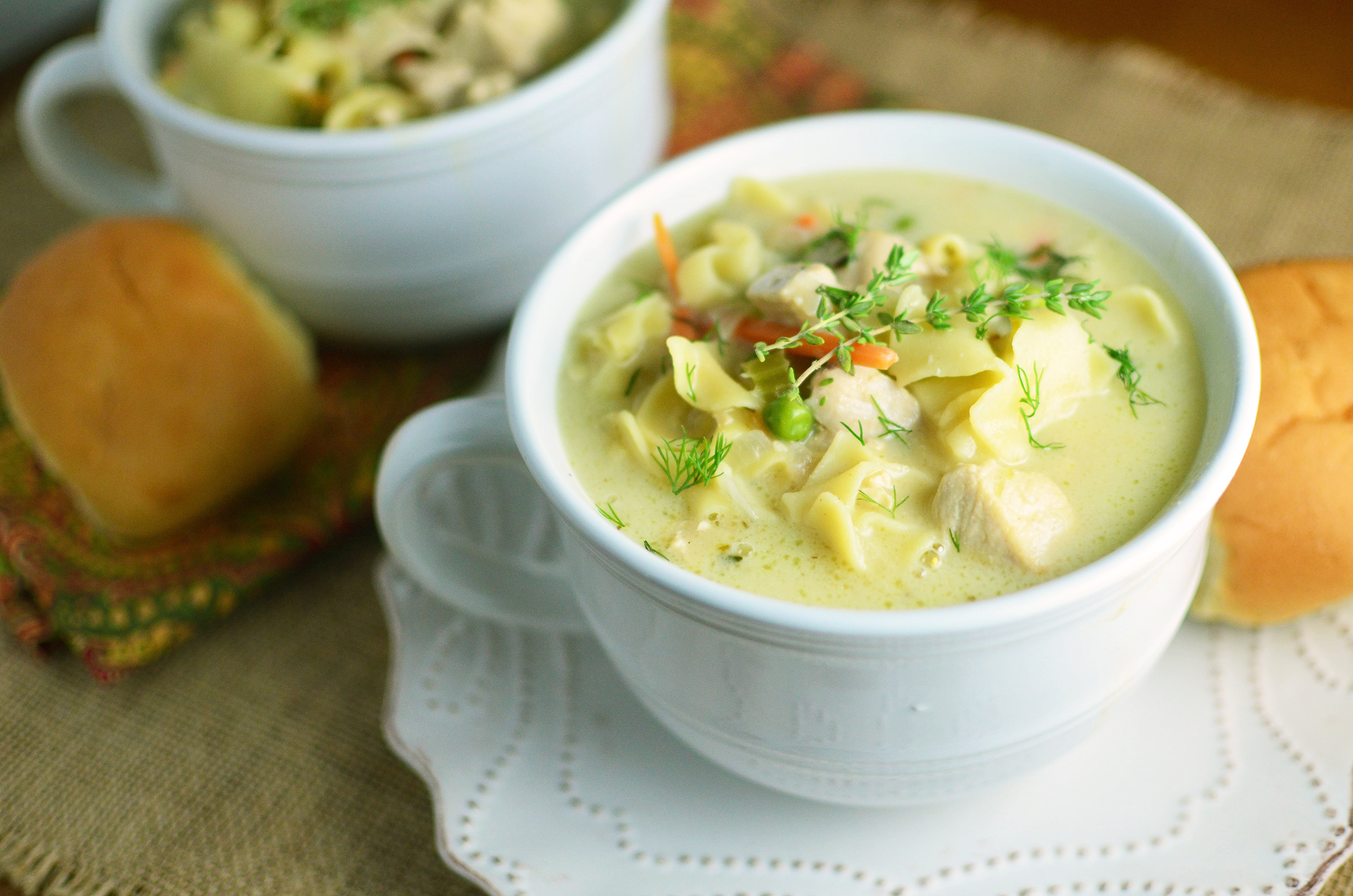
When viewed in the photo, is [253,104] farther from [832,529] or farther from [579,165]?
[832,529]

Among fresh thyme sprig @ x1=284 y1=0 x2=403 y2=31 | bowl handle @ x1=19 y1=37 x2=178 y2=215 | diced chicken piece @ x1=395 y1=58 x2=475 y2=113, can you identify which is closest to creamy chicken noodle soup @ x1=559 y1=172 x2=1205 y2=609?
diced chicken piece @ x1=395 y1=58 x2=475 y2=113

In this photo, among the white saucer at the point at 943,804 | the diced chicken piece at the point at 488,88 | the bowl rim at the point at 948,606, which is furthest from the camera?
the diced chicken piece at the point at 488,88

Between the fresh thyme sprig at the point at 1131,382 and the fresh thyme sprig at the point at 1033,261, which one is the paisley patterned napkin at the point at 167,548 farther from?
the fresh thyme sprig at the point at 1131,382

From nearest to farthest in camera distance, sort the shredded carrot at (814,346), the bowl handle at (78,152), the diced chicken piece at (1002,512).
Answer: the diced chicken piece at (1002,512), the shredded carrot at (814,346), the bowl handle at (78,152)

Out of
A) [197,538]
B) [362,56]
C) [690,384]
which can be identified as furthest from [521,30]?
[690,384]

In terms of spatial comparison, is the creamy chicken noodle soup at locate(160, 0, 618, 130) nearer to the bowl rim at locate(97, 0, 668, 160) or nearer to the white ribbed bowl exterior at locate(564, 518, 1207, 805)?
the bowl rim at locate(97, 0, 668, 160)

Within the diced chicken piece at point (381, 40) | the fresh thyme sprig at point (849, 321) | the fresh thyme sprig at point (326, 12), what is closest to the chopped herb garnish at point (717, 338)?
the fresh thyme sprig at point (849, 321)
